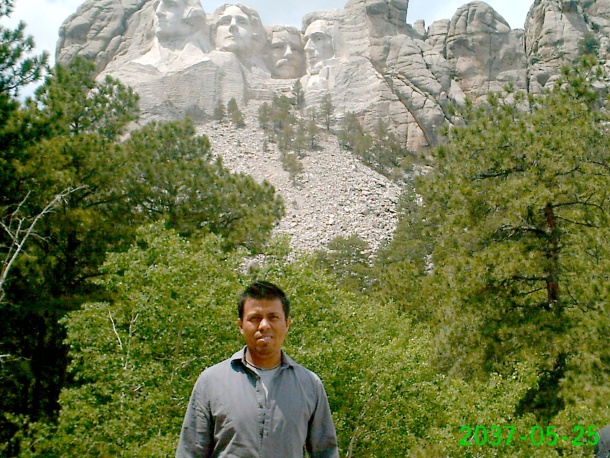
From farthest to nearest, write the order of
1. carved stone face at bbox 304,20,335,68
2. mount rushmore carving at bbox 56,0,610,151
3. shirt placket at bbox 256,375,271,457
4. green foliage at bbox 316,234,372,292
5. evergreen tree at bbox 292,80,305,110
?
carved stone face at bbox 304,20,335,68
evergreen tree at bbox 292,80,305,110
mount rushmore carving at bbox 56,0,610,151
green foliage at bbox 316,234,372,292
shirt placket at bbox 256,375,271,457

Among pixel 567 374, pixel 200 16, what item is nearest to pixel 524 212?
pixel 567 374

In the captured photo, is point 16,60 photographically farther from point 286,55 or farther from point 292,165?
point 286,55

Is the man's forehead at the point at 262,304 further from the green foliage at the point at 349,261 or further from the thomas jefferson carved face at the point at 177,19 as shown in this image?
the thomas jefferson carved face at the point at 177,19

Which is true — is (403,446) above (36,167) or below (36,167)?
below

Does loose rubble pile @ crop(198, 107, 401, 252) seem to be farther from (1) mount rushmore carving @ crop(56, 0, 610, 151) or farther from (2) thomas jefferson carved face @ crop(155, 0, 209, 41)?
(2) thomas jefferson carved face @ crop(155, 0, 209, 41)

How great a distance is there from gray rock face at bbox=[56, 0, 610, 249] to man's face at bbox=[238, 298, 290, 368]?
48946mm

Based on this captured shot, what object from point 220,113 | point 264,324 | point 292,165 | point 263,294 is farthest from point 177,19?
point 264,324

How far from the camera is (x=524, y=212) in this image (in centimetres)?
914

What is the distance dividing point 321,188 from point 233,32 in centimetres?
2475

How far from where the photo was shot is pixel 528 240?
9445 millimetres

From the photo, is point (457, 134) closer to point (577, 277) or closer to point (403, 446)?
point (577, 277)

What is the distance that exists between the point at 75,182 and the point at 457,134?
6.91 metres

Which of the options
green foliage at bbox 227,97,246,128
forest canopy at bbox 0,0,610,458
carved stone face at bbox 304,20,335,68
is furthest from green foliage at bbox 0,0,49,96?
carved stone face at bbox 304,20,335,68

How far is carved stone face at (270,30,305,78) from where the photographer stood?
6456cm
